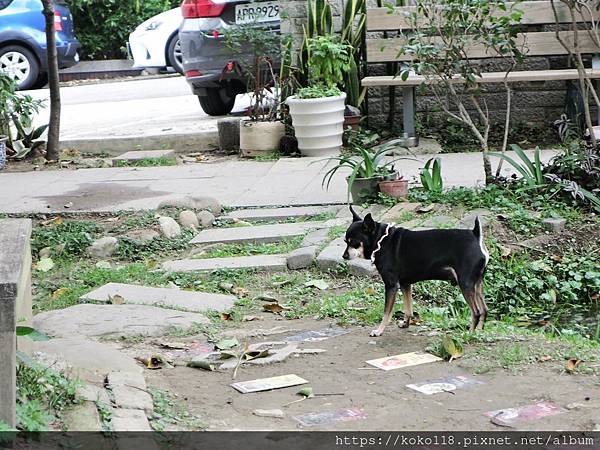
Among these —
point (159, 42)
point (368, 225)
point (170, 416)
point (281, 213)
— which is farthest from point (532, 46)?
point (159, 42)

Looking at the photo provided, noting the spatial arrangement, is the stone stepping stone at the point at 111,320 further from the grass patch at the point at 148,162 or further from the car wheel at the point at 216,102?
the car wheel at the point at 216,102

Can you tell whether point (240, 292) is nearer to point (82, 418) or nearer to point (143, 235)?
point (143, 235)

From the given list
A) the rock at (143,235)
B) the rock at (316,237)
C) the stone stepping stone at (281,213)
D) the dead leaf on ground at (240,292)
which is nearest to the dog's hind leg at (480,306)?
the dead leaf on ground at (240,292)

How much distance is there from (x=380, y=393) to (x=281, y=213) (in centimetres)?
367

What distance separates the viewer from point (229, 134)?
10.8 m

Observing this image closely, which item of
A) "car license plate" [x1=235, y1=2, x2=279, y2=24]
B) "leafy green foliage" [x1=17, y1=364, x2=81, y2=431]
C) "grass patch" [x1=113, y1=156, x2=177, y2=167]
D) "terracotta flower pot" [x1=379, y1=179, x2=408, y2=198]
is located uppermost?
"car license plate" [x1=235, y1=2, x2=279, y2=24]

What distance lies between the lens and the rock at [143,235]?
7164 mm

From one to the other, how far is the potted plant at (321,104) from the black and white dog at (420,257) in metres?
4.82

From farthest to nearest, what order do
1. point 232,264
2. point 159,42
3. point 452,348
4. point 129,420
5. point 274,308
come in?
point 159,42
point 232,264
point 274,308
point 452,348
point 129,420

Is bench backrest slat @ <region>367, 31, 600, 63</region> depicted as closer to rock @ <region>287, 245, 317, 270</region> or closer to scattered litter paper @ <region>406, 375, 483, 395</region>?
rock @ <region>287, 245, 317, 270</region>

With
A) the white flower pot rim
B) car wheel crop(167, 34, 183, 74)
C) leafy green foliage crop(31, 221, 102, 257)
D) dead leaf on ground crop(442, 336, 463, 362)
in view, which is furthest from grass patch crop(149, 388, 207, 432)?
car wheel crop(167, 34, 183, 74)

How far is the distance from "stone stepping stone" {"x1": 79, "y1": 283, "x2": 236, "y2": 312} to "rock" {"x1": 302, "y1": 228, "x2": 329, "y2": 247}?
94 cm

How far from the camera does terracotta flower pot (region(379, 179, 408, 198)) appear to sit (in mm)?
7395

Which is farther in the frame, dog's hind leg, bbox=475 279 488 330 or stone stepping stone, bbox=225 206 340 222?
stone stepping stone, bbox=225 206 340 222
